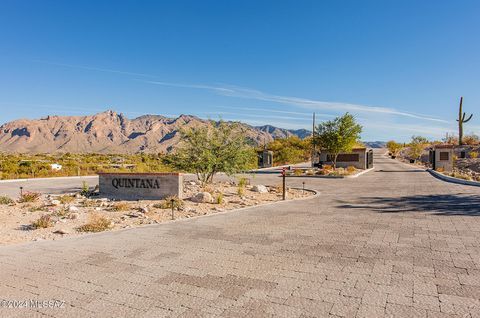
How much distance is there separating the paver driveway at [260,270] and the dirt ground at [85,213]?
50.5 inches

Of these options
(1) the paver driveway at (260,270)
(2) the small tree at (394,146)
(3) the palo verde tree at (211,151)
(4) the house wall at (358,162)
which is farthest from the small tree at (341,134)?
(2) the small tree at (394,146)

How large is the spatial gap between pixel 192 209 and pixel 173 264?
21.1 ft

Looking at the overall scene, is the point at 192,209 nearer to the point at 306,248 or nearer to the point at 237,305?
the point at 306,248

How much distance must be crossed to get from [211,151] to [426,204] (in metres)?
10.7

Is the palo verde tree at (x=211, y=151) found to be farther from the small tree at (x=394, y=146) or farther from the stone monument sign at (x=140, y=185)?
the small tree at (x=394, y=146)

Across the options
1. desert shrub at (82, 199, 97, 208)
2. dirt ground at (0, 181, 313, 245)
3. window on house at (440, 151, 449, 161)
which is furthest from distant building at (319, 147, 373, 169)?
desert shrub at (82, 199, 97, 208)

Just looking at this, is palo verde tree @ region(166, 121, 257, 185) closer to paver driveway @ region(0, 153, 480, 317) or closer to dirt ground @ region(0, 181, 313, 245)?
dirt ground @ region(0, 181, 313, 245)

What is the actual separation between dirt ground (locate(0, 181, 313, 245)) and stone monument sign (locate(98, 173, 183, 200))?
0.79 meters

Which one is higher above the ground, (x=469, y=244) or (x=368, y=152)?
(x=368, y=152)

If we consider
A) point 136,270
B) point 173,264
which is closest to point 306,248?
point 173,264

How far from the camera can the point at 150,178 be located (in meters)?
15.8

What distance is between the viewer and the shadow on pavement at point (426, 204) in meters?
11.2

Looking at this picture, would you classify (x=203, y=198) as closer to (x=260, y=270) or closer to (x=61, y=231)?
(x=61, y=231)

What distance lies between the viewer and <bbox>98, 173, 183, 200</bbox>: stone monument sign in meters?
15.3
